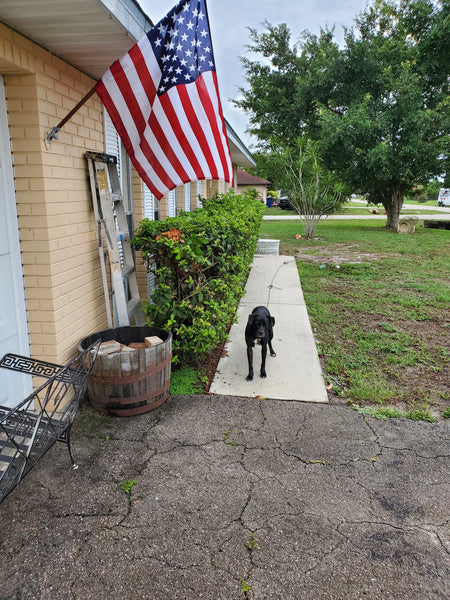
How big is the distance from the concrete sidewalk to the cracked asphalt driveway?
19.6 inches

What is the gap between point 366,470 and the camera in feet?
9.27

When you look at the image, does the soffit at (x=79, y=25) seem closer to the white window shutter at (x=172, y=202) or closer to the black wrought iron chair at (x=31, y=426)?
the black wrought iron chair at (x=31, y=426)

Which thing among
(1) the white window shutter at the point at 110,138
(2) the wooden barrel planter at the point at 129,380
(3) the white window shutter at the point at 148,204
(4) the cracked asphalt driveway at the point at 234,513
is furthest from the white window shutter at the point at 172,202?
(4) the cracked asphalt driveway at the point at 234,513

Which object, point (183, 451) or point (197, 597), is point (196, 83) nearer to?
point (183, 451)

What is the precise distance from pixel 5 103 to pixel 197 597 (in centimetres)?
324

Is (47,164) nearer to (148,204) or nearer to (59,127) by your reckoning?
(59,127)

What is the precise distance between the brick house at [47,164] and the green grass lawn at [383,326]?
2.65 m

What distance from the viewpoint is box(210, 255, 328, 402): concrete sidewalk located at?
3961 mm

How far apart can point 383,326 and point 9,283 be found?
4829 millimetres

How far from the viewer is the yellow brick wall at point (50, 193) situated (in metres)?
2.90

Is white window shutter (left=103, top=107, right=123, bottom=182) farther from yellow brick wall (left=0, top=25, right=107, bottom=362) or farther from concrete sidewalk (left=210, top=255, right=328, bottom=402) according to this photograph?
concrete sidewalk (left=210, top=255, right=328, bottom=402)

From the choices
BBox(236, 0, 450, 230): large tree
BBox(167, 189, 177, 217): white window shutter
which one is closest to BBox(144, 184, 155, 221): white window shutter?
BBox(167, 189, 177, 217): white window shutter

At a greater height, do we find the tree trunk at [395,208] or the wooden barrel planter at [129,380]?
the tree trunk at [395,208]

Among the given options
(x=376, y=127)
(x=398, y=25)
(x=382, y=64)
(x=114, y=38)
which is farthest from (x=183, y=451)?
(x=398, y=25)
